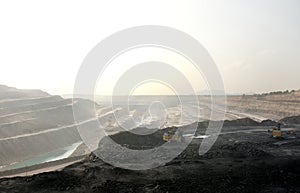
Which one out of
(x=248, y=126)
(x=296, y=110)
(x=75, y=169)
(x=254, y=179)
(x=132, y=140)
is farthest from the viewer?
(x=296, y=110)

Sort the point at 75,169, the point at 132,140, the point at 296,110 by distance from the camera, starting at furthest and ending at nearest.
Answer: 1. the point at 296,110
2. the point at 132,140
3. the point at 75,169

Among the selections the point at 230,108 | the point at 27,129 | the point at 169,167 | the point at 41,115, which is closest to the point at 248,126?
the point at 169,167

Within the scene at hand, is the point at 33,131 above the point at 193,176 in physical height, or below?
below

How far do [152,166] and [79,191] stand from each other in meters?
6.09

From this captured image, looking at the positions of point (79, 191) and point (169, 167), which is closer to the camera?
point (79, 191)

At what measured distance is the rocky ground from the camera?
1477cm

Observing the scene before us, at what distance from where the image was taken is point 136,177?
1677 cm

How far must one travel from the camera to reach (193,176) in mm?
16844

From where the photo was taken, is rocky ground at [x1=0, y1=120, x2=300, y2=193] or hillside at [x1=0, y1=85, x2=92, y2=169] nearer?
rocky ground at [x1=0, y1=120, x2=300, y2=193]

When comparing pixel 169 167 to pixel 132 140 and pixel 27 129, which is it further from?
pixel 27 129

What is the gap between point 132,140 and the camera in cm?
2848

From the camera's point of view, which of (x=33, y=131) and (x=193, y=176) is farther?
(x=33, y=131)

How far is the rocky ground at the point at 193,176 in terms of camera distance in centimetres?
1477

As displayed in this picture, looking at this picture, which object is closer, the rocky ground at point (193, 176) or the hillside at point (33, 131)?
the rocky ground at point (193, 176)
